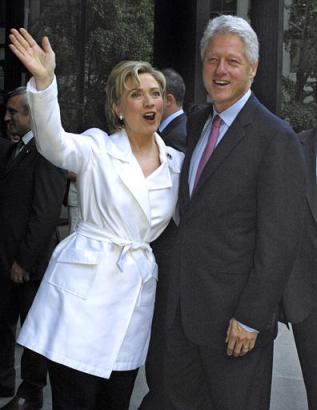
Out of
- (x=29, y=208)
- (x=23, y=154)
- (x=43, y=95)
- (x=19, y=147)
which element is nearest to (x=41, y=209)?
(x=29, y=208)

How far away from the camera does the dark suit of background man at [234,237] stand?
2.74 m

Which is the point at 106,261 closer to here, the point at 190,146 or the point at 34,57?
the point at 190,146

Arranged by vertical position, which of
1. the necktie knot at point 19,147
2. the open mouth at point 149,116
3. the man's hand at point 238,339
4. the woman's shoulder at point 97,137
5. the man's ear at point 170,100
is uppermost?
the open mouth at point 149,116

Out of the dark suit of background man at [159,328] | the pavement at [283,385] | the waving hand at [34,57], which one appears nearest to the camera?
the waving hand at [34,57]

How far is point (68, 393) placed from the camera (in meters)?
3.05

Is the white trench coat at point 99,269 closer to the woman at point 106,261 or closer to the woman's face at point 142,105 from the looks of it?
the woman at point 106,261

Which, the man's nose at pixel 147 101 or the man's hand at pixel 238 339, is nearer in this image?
the man's hand at pixel 238 339

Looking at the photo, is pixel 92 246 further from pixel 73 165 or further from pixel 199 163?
pixel 199 163

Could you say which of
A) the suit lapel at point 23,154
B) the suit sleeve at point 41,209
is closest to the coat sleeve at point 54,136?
the suit sleeve at point 41,209

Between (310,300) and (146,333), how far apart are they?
2.33 feet

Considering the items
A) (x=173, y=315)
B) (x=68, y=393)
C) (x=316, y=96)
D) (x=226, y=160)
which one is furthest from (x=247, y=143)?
(x=316, y=96)

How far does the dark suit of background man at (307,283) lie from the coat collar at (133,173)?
2.02 feet

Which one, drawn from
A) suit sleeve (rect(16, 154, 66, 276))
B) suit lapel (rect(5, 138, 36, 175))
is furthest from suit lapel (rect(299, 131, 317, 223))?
suit lapel (rect(5, 138, 36, 175))

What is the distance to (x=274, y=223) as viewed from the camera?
2723 mm
